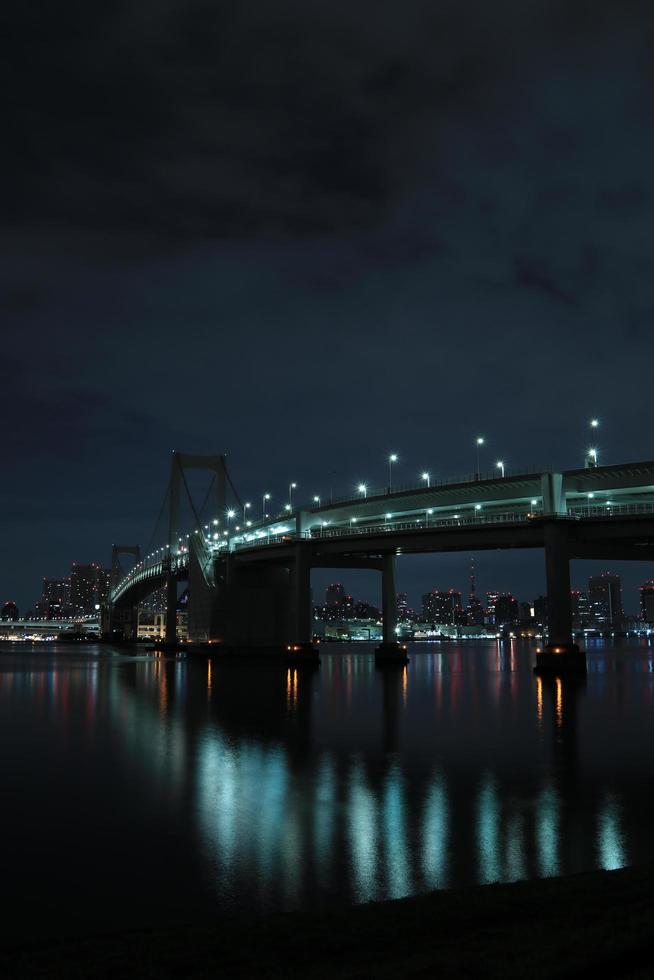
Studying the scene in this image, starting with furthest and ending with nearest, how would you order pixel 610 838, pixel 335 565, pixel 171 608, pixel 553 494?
1. pixel 171 608
2. pixel 335 565
3. pixel 553 494
4. pixel 610 838

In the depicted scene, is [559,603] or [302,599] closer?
[559,603]

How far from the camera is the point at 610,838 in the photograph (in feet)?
44.0

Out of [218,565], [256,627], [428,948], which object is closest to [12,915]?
[428,948]

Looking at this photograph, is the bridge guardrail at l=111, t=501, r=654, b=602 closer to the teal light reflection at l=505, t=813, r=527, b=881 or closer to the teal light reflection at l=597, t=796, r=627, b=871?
the teal light reflection at l=597, t=796, r=627, b=871

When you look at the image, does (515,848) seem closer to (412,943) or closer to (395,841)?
(395,841)

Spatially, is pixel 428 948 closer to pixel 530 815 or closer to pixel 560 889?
pixel 560 889

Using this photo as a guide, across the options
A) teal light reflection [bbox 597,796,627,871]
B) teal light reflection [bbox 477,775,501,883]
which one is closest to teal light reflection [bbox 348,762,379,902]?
teal light reflection [bbox 477,775,501,883]

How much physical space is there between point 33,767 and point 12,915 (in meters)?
13.0

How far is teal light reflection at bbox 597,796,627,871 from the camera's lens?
465 inches

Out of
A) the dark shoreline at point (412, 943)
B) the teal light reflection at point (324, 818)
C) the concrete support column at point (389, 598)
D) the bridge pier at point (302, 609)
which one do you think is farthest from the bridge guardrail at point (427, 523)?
the dark shoreline at point (412, 943)

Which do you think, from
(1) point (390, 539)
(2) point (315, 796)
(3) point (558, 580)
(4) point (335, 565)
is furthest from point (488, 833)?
(4) point (335, 565)

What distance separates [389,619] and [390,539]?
1914 centimetres

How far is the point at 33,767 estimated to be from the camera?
72.4ft

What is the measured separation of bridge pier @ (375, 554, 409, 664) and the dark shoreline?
7599cm
